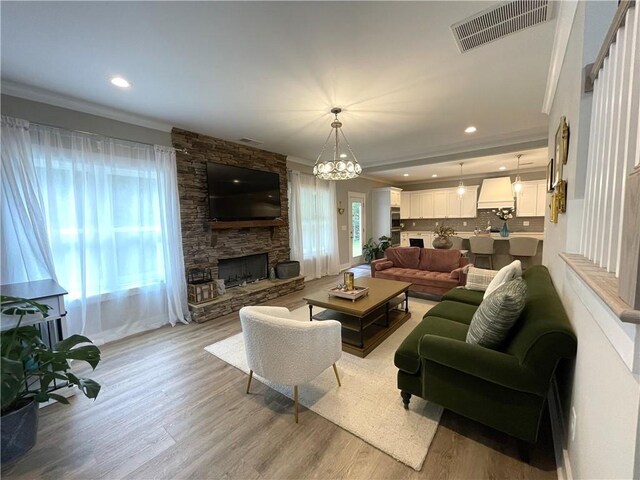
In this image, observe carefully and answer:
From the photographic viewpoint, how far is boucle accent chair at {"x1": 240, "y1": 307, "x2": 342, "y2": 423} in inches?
68.4

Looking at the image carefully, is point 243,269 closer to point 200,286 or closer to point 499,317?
point 200,286

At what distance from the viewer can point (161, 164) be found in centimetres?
344

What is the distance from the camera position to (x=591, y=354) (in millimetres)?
1037

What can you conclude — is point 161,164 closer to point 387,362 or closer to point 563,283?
point 387,362

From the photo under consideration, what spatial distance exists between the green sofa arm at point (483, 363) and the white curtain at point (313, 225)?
409 cm

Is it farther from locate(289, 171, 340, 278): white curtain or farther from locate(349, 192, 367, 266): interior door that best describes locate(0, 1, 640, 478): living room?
locate(349, 192, 367, 266): interior door

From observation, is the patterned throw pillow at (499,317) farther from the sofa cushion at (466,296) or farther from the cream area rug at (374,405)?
the sofa cushion at (466,296)

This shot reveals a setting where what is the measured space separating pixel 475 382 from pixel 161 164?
13.2 feet

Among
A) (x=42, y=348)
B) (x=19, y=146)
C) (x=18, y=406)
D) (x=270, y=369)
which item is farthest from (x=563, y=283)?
(x=19, y=146)

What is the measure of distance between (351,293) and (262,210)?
2494mm

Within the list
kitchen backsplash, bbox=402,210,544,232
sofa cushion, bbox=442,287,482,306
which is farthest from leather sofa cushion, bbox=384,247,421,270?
kitchen backsplash, bbox=402,210,544,232

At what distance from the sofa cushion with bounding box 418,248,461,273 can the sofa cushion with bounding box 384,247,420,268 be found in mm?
93

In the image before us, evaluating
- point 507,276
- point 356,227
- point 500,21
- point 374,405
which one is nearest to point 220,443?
point 374,405

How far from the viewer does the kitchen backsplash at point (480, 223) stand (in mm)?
6875
